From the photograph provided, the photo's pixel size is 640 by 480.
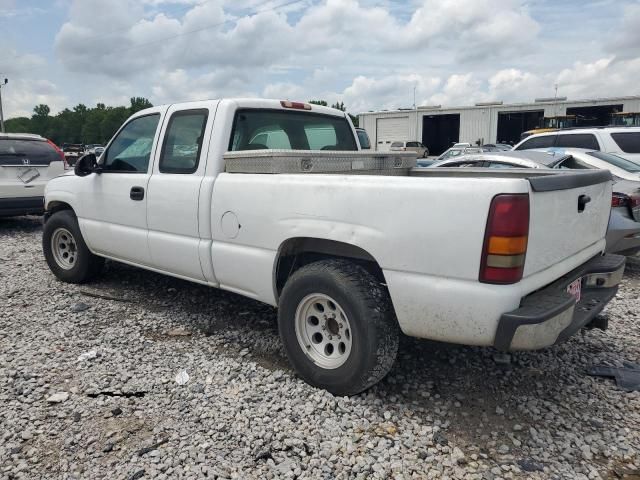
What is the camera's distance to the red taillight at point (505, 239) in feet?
8.02

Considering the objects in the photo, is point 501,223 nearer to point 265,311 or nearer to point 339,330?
point 339,330

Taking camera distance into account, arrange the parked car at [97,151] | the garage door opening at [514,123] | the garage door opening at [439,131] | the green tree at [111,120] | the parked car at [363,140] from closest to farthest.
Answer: the parked car at [97,151] < the parked car at [363,140] < the garage door opening at [514,123] < the garage door opening at [439,131] < the green tree at [111,120]

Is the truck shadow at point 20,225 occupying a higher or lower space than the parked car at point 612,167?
lower

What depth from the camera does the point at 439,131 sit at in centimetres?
4941

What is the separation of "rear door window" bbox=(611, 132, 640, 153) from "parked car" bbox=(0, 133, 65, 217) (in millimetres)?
10919

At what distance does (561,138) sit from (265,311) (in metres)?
8.52

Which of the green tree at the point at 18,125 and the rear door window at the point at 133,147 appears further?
the green tree at the point at 18,125

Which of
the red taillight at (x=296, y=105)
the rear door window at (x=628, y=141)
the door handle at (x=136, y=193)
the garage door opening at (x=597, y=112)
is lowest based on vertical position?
the door handle at (x=136, y=193)

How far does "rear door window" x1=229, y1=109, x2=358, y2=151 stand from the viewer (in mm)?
4008

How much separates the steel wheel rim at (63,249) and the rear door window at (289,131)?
2682 mm

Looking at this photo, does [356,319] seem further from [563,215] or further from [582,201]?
[582,201]

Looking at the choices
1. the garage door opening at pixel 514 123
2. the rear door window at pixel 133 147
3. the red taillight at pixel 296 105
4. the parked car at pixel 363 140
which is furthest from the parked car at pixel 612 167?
the garage door opening at pixel 514 123

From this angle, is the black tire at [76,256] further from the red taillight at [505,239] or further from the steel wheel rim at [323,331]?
the red taillight at [505,239]

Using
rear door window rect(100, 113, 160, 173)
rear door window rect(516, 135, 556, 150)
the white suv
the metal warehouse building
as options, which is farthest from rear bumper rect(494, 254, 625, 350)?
the metal warehouse building
